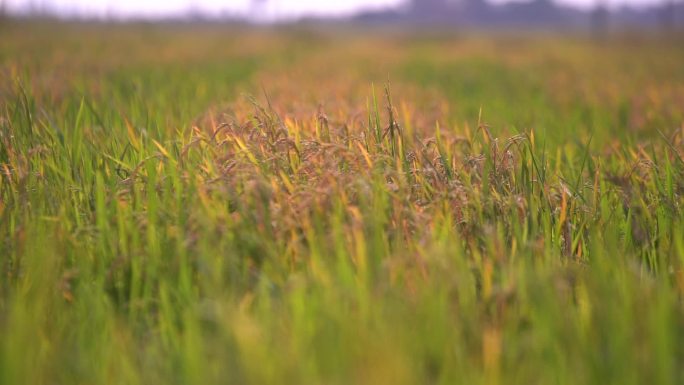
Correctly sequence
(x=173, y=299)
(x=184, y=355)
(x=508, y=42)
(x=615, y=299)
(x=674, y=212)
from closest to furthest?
(x=184, y=355) → (x=615, y=299) → (x=173, y=299) → (x=674, y=212) → (x=508, y=42)

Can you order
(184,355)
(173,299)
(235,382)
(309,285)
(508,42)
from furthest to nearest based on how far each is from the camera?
(508,42)
(173,299)
(309,285)
(184,355)
(235,382)

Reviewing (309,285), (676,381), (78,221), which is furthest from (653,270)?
(78,221)

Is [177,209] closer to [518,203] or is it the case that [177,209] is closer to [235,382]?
[235,382]

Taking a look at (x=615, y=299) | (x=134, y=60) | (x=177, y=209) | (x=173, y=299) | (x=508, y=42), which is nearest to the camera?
Result: (x=615, y=299)

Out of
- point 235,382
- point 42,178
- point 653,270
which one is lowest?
point 653,270

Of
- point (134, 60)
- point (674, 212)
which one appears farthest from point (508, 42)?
point (674, 212)

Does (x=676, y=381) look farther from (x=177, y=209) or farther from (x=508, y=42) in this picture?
(x=508, y=42)

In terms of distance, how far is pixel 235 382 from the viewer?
1.13 m

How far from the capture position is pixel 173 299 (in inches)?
64.4

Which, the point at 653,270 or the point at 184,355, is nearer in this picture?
the point at 184,355

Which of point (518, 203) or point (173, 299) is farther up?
point (518, 203)

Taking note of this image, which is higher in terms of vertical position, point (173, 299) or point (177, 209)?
point (177, 209)

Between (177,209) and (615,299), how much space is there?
1.20 meters

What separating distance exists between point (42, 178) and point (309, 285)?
1.11m
